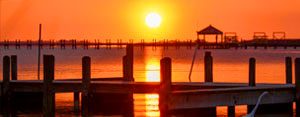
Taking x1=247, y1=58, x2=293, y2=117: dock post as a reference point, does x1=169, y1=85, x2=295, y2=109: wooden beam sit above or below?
above

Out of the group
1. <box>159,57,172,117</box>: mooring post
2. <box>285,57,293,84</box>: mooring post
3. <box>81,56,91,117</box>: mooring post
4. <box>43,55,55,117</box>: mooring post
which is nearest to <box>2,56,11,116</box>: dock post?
<box>43,55,55,117</box>: mooring post

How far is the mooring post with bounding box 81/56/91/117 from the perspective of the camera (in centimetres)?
2695

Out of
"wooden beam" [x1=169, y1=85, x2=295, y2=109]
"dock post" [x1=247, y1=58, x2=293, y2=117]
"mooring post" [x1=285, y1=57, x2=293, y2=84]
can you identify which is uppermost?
"mooring post" [x1=285, y1=57, x2=293, y2=84]

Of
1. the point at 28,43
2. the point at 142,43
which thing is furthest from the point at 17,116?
the point at 28,43

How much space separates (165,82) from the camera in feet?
68.9

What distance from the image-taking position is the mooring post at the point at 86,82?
27.0 metres

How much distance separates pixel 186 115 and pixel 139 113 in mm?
2552

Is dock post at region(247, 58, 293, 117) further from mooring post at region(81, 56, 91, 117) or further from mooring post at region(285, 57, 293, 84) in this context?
mooring post at region(81, 56, 91, 117)

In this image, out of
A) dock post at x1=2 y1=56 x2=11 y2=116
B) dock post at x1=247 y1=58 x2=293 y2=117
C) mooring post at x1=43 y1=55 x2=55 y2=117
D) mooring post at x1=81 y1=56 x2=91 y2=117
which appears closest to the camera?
dock post at x1=247 y1=58 x2=293 y2=117

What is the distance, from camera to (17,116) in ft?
99.0

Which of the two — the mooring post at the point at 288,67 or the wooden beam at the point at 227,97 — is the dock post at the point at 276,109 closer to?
the wooden beam at the point at 227,97

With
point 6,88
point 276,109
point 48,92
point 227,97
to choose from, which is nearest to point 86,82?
point 48,92

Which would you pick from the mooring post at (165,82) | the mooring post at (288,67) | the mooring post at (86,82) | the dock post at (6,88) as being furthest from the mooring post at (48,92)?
the mooring post at (288,67)

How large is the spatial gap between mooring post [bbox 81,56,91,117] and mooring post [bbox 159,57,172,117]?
619 centimetres
